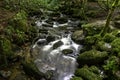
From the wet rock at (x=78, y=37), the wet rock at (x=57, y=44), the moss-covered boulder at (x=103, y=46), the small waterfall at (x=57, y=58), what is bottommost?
the small waterfall at (x=57, y=58)

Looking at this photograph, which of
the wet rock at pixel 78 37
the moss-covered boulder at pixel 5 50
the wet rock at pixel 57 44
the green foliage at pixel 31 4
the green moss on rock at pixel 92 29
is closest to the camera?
the moss-covered boulder at pixel 5 50

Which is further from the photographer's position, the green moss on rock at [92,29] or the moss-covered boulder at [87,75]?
the green moss on rock at [92,29]

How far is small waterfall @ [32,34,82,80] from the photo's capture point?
28.0 feet

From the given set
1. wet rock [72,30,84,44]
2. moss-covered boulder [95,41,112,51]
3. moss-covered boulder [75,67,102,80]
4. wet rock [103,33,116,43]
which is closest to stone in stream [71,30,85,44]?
wet rock [72,30,84,44]

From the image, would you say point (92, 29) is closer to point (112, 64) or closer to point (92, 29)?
point (92, 29)

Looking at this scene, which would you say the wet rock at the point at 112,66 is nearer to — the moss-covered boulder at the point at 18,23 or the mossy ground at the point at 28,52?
the mossy ground at the point at 28,52

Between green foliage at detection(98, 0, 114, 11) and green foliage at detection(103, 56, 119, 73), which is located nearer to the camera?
green foliage at detection(103, 56, 119, 73)

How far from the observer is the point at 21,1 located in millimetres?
13289

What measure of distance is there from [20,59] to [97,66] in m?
2.96

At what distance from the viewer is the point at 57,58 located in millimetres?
9398

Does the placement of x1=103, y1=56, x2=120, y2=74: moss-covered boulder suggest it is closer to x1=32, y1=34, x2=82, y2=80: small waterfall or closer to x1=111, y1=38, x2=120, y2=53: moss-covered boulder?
x1=111, y1=38, x2=120, y2=53: moss-covered boulder

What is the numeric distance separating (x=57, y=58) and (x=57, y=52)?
1.66 feet

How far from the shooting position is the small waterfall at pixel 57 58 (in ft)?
28.0

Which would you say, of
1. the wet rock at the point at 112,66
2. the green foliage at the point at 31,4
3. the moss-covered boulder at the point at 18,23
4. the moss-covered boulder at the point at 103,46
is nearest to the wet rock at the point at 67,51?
the moss-covered boulder at the point at 103,46
